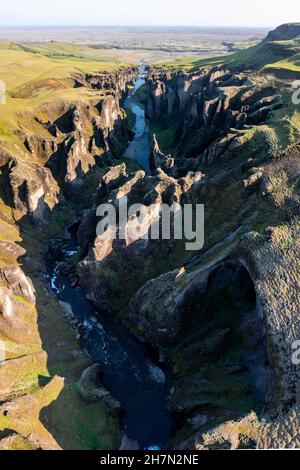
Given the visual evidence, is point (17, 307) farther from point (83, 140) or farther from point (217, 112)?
point (217, 112)

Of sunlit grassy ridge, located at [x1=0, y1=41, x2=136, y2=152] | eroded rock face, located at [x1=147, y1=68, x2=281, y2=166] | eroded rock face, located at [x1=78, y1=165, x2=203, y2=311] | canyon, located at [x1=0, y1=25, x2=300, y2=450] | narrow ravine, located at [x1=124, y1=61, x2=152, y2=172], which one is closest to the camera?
canyon, located at [x1=0, y1=25, x2=300, y2=450]

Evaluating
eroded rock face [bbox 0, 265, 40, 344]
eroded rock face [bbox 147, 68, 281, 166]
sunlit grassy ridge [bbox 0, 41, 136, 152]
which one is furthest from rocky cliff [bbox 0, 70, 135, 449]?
eroded rock face [bbox 147, 68, 281, 166]

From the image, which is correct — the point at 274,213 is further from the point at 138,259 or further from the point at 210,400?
the point at 210,400

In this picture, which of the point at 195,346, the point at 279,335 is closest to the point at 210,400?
the point at 195,346

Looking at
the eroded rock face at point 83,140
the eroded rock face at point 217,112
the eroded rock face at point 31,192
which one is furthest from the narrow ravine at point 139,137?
the eroded rock face at point 31,192

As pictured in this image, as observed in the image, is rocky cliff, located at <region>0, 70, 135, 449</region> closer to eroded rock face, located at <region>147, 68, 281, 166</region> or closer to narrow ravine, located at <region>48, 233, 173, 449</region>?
narrow ravine, located at <region>48, 233, 173, 449</region>

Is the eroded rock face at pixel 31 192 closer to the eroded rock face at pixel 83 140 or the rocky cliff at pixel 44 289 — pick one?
the rocky cliff at pixel 44 289
